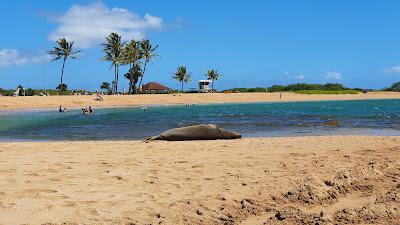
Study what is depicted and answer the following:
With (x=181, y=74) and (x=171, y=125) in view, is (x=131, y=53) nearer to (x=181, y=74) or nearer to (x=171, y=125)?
(x=181, y=74)

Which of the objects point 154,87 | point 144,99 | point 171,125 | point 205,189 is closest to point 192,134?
point 205,189

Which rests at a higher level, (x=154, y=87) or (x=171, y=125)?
(x=154, y=87)

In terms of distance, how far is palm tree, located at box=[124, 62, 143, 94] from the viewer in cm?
9175

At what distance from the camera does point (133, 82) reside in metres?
95.1

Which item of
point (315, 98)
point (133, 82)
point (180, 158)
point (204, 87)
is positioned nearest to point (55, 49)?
point (133, 82)

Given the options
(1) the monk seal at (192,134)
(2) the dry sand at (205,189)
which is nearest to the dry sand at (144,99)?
(1) the monk seal at (192,134)

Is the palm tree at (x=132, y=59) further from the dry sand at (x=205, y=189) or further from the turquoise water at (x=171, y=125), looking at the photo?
the dry sand at (x=205, y=189)

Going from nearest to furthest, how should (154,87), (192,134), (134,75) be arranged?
(192,134), (134,75), (154,87)

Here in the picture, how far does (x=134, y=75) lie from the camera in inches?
3750

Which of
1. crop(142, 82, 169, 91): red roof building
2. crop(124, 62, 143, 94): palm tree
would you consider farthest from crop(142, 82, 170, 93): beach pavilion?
crop(124, 62, 143, 94): palm tree

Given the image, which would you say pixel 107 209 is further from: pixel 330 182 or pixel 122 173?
pixel 330 182

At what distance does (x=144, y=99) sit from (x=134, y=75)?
22.8m

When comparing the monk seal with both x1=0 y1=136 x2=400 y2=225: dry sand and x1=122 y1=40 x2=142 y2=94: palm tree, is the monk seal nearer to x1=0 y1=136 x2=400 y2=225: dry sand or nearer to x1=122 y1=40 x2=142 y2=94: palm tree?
x1=0 y1=136 x2=400 y2=225: dry sand

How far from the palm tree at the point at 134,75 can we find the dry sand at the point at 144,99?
48.6ft
